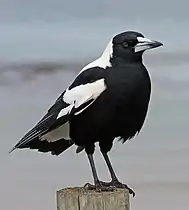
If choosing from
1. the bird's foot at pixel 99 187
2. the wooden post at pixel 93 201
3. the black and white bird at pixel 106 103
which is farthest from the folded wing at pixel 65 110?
the wooden post at pixel 93 201

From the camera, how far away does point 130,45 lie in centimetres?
274

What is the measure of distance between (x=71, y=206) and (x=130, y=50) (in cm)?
70

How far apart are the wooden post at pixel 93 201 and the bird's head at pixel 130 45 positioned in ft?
1.93

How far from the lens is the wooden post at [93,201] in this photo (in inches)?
92.3

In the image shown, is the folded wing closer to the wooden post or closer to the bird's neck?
the bird's neck

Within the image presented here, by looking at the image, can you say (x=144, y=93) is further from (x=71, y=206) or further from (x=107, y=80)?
(x=71, y=206)

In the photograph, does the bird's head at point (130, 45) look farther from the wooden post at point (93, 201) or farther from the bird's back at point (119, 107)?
the wooden post at point (93, 201)

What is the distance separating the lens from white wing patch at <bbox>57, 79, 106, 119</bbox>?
2.71 m

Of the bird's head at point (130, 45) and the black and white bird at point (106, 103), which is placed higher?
the bird's head at point (130, 45)

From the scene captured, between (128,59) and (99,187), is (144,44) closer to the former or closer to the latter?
(128,59)

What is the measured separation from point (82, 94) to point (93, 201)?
546mm

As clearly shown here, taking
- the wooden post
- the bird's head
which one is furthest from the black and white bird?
the wooden post

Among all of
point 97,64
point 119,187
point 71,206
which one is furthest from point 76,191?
point 97,64

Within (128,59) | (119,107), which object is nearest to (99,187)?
(119,107)
